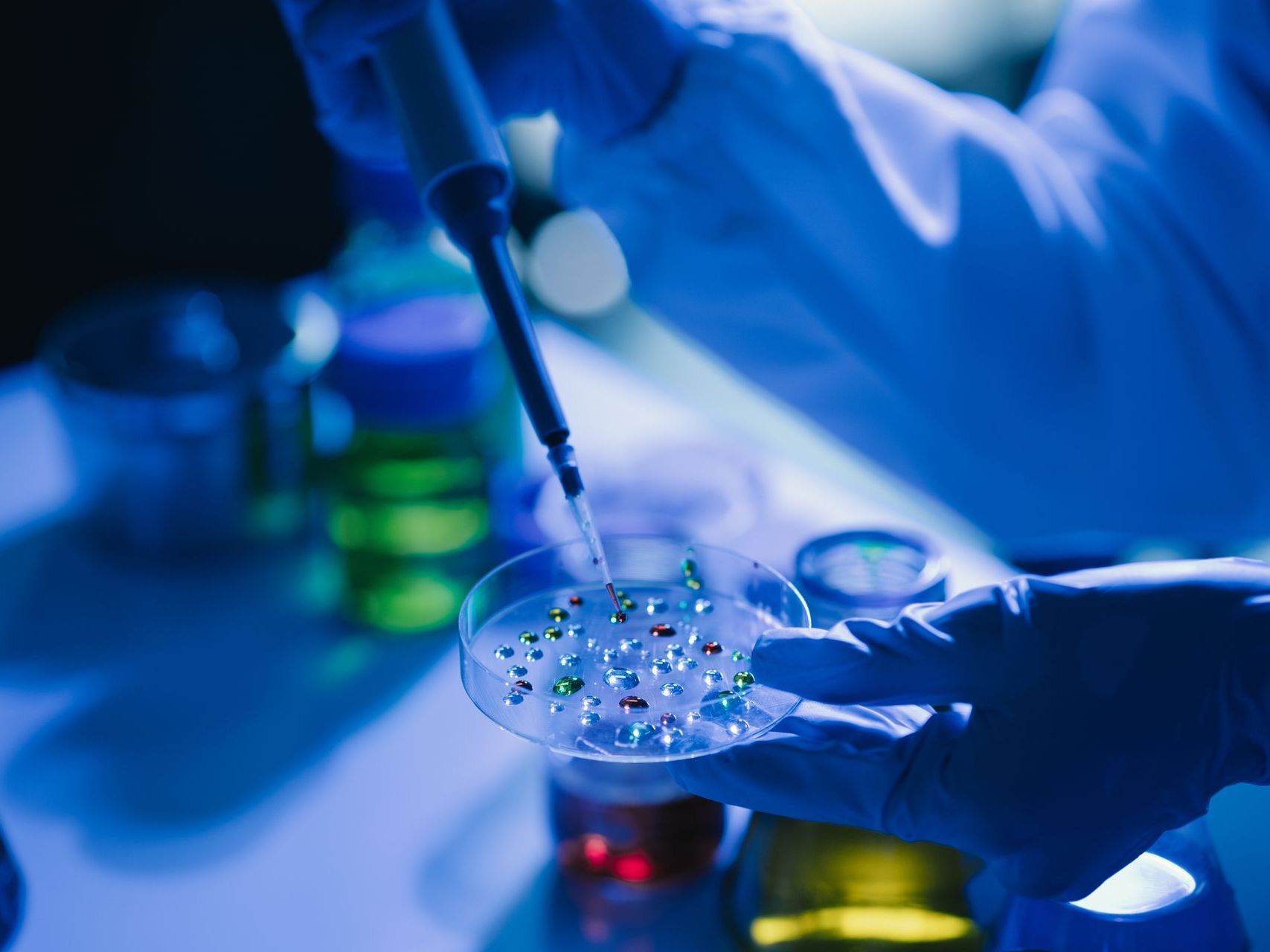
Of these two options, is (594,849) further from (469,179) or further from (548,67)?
(548,67)

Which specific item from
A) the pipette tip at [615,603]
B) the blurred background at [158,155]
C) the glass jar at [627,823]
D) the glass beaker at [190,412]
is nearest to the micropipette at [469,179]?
the pipette tip at [615,603]

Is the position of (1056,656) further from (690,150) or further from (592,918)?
(690,150)

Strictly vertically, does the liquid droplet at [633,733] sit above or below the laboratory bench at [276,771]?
above

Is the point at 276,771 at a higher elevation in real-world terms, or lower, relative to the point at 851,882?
lower

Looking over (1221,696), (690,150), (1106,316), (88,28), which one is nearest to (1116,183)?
(1106,316)

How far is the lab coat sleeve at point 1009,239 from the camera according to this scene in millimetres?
1067

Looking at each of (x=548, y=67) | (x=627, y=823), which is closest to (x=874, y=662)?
(x=627, y=823)

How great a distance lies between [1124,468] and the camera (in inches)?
44.6

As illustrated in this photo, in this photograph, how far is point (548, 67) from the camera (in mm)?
1085

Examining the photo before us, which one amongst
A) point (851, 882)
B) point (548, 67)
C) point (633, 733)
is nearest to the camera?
point (633, 733)

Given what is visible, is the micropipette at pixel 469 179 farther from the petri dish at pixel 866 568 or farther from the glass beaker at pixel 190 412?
the glass beaker at pixel 190 412

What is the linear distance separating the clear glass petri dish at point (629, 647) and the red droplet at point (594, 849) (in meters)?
0.16

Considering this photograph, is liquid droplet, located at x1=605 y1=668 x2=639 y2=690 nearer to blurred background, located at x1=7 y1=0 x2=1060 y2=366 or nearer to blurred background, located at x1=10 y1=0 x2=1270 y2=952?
blurred background, located at x1=10 y1=0 x2=1270 y2=952

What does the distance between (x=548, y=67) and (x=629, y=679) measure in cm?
60
